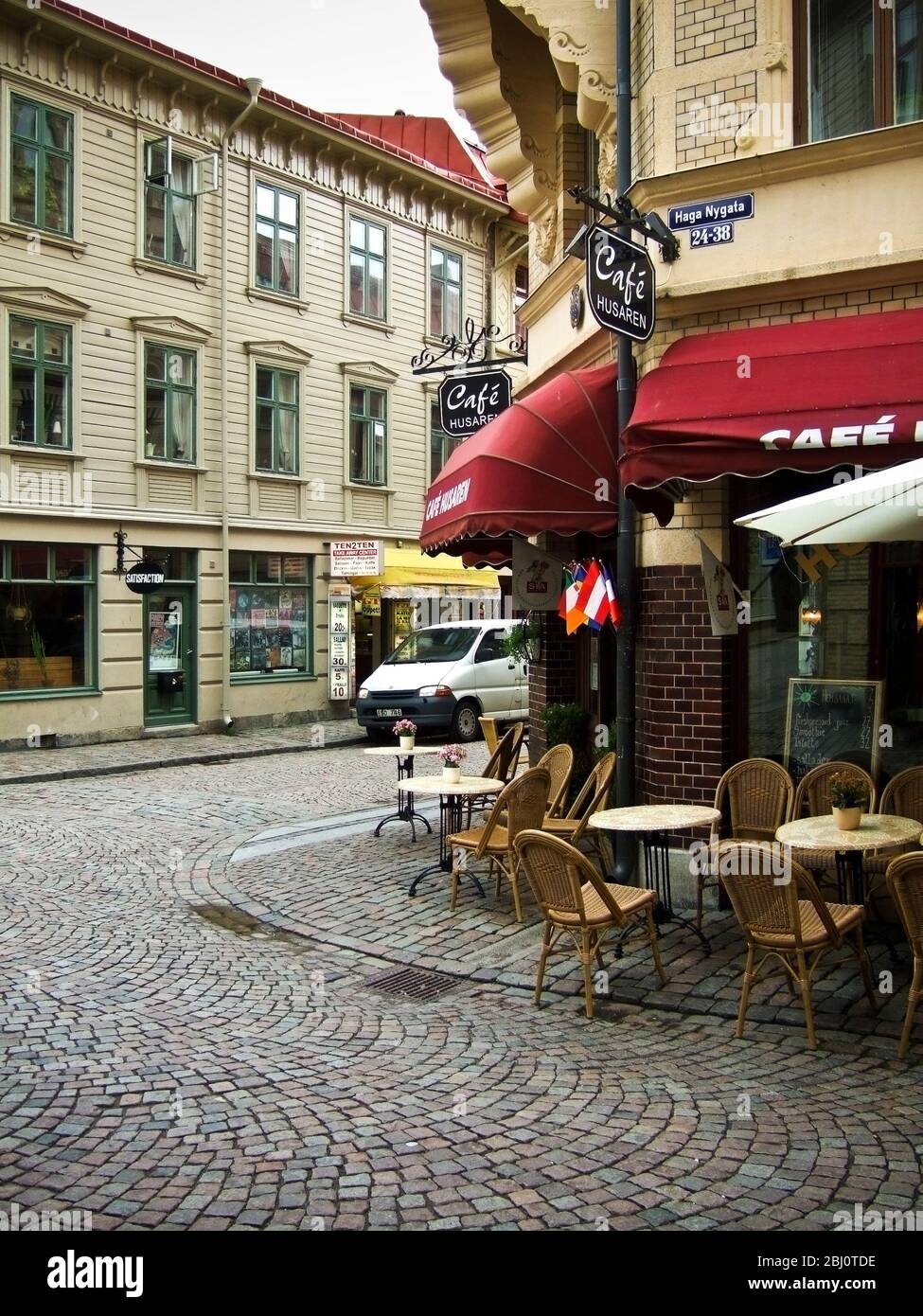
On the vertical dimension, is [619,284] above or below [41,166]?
below

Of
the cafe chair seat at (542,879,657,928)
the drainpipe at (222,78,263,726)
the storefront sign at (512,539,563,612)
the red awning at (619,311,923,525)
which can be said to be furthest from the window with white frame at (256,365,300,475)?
the cafe chair seat at (542,879,657,928)

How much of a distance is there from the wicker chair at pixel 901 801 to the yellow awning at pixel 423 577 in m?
15.6

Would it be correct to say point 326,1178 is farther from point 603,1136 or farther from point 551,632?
point 551,632

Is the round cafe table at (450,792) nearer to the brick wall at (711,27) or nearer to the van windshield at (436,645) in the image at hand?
the brick wall at (711,27)

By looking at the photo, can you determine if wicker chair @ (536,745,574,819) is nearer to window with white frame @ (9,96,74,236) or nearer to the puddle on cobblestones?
the puddle on cobblestones

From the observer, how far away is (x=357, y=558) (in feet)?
70.8

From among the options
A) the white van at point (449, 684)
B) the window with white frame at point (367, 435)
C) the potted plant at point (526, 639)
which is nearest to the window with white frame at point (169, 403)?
the window with white frame at point (367, 435)

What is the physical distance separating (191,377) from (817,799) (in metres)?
15.9

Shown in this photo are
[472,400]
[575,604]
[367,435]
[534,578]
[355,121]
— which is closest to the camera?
[575,604]

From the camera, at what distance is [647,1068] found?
523cm

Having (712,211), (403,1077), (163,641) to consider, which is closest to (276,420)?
(163,641)

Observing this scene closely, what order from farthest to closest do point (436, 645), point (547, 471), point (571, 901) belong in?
point (436, 645), point (547, 471), point (571, 901)

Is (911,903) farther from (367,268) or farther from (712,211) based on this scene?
(367,268)

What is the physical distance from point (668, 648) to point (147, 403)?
14.1 meters
